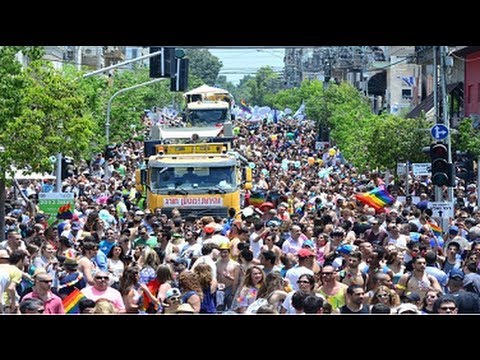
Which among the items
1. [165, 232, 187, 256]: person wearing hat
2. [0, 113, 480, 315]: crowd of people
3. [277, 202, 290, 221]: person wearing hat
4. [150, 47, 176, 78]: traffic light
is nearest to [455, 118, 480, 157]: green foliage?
[0, 113, 480, 315]: crowd of people

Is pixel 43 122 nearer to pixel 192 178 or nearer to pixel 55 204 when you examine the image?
pixel 55 204

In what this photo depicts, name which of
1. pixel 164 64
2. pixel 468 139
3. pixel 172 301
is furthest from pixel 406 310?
pixel 468 139

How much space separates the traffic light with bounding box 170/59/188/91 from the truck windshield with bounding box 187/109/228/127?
1712 centimetres

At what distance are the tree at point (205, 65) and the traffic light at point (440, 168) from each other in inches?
6169

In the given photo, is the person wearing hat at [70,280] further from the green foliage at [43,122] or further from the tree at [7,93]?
the green foliage at [43,122]

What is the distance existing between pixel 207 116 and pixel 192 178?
876 inches

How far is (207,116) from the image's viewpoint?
48125 millimetres

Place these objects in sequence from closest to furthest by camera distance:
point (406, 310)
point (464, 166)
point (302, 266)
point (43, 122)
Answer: point (406, 310), point (302, 266), point (43, 122), point (464, 166)

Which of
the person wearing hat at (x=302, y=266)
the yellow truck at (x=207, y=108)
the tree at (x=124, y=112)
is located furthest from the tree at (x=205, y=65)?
the person wearing hat at (x=302, y=266)

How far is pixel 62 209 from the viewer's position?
24.1 metres

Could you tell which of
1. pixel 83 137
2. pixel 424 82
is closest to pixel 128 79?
pixel 424 82

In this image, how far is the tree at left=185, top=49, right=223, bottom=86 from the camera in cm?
18238
